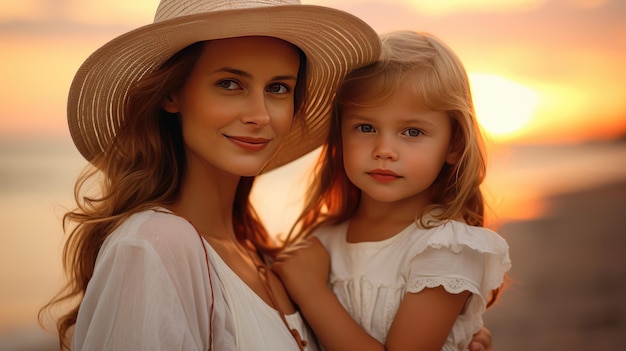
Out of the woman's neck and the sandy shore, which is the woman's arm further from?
the sandy shore

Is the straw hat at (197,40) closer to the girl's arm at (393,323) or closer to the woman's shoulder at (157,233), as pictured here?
the woman's shoulder at (157,233)

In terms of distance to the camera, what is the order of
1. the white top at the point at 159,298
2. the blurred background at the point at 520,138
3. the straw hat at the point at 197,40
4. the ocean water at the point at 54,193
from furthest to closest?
the blurred background at the point at 520,138, the ocean water at the point at 54,193, the straw hat at the point at 197,40, the white top at the point at 159,298

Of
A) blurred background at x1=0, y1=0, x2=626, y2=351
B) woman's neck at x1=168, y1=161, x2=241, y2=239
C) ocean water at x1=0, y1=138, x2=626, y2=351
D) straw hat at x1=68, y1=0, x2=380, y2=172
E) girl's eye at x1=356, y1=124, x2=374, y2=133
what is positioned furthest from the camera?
blurred background at x1=0, y1=0, x2=626, y2=351

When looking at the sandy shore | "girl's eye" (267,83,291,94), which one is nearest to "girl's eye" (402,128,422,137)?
"girl's eye" (267,83,291,94)

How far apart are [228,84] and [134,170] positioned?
36 centimetres

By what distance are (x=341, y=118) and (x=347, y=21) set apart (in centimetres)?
45

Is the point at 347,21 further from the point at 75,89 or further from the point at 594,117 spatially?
the point at 594,117

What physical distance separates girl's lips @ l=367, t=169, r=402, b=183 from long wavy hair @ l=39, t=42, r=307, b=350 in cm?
61

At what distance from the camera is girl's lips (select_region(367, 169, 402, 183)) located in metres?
2.62

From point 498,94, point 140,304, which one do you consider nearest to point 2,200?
point 498,94

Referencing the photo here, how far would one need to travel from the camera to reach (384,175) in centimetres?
263

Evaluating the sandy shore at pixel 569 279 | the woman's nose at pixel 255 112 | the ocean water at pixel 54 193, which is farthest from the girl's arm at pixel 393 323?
the sandy shore at pixel 569 279

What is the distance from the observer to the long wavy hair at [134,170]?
90.0 inches

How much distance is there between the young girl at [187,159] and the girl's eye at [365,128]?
0.19m
